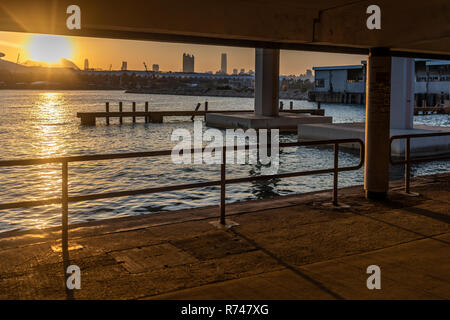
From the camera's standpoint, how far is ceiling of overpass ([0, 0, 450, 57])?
6844 millimetres

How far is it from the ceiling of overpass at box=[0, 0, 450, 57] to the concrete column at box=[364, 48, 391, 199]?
369 mm

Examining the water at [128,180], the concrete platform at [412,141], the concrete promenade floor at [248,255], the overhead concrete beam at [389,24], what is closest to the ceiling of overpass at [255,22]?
the overhead concrete beam at [389,24]

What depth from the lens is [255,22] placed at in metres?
8.30

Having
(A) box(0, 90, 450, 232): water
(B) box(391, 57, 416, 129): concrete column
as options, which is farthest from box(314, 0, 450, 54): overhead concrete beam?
(B) box(391, 57, 416, 129): concrete column

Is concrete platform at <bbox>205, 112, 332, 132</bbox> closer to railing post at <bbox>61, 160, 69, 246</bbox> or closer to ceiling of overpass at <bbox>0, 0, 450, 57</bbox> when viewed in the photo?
ceiling of overpass at <bbox>0, 0, 450, 57</bbox>

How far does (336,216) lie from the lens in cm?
857

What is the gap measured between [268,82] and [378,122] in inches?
1288

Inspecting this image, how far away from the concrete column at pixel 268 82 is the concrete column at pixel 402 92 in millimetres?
16368

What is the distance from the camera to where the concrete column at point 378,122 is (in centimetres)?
943

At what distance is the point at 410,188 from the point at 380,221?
3.32 m

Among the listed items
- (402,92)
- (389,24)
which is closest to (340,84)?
Answer: (402,92)

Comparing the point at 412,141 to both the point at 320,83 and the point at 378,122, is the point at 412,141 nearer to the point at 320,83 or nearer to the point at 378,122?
the point at 378,122

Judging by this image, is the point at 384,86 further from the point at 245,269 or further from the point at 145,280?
the point at 145,280

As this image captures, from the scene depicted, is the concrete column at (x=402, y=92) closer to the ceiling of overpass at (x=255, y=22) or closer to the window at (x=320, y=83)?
the ceiling of overpass at (x=255, y=22)
